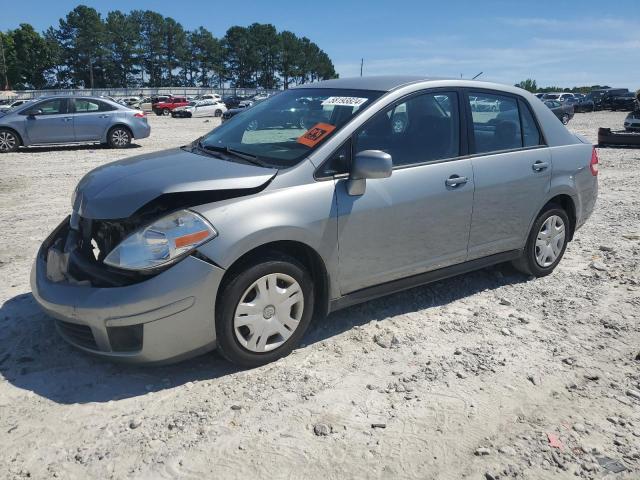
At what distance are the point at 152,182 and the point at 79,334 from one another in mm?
977

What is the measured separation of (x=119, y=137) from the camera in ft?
50.5

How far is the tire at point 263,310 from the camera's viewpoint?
321 cm

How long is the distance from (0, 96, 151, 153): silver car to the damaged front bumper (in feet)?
42.5

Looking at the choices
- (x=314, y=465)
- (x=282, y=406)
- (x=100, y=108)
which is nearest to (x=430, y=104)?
(x=282, y=406)

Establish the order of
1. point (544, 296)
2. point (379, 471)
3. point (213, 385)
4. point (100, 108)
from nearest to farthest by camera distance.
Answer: point (379, 471), point (213, 385), point (544, 296), point (100, 108)

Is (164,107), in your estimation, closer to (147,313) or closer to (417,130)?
(417,130)

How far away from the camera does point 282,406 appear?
307cm

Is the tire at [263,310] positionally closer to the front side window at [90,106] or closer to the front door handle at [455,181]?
the front door handle at [455,181]

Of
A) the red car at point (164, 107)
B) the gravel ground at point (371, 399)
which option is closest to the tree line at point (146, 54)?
the red car at point (164, 107)

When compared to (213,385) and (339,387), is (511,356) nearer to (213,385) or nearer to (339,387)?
(339,387)

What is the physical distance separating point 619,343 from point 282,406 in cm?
246

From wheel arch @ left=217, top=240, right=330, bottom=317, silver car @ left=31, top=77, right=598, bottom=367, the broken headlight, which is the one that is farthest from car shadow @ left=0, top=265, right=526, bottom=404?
the broken headlight

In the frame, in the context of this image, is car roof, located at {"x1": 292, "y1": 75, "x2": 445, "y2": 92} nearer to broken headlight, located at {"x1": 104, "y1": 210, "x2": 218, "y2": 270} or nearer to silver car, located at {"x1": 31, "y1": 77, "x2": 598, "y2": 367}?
silver car, located at {"x1": 31, "y1": 77, "x2": 598, "y2": 367}

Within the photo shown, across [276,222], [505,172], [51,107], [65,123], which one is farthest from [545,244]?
[51,107]
